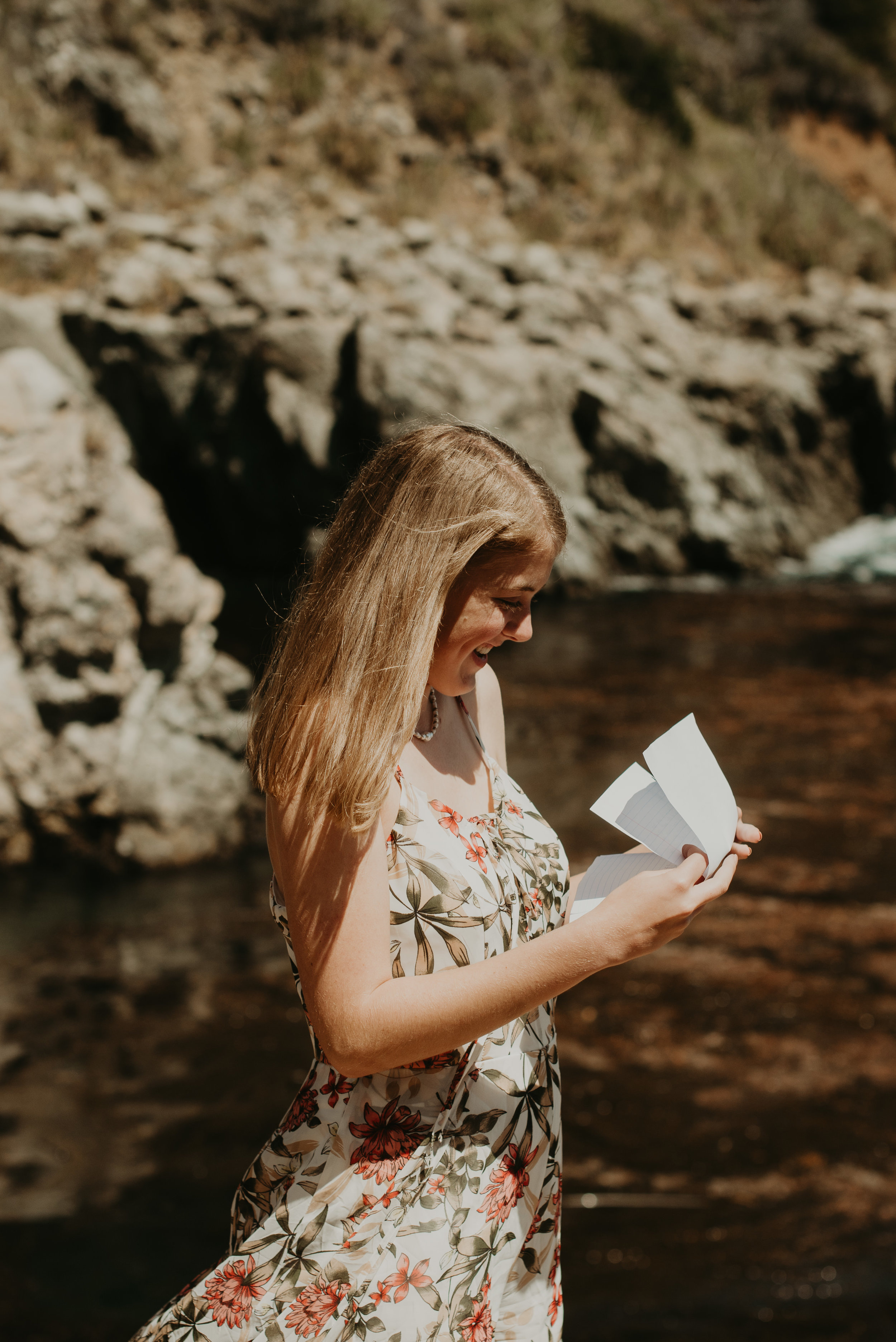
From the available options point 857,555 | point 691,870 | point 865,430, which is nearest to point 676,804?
point 691,870

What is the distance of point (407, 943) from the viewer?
1.50 metres

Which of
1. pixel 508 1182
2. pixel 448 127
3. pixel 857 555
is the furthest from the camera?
pixel 448 127

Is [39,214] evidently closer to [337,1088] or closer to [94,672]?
[94,672]

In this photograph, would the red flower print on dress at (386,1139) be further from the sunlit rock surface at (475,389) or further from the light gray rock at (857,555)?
Answer: the light gray rock at (857,555)

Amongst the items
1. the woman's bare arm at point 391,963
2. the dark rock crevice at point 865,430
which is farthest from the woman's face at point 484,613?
the dark rock crevice at point 865,430

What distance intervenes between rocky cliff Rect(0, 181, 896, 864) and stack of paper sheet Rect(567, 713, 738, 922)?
199 inches

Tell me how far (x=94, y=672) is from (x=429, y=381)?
659 cm

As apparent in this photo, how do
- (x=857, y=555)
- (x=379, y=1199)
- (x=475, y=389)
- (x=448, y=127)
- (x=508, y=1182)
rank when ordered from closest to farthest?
1. (x=379, y=1199)
2. (x=508, y=1182)
3. (x=475, y=389)
4. (x=857, y=555)
5. (x=448, y=127)

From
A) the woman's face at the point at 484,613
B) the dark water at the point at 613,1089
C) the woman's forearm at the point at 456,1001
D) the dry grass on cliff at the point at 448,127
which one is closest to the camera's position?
the woman's forearm at the point at 456,1001

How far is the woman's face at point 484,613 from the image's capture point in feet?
5.27

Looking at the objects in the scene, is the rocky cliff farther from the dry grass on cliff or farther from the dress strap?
the dress strap

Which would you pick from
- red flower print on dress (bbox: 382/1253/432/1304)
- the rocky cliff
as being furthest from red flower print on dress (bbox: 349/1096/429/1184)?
the rocky cliff

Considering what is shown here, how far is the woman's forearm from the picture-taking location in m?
1.40

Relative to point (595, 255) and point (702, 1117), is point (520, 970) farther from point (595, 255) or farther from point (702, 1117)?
point (595, 255)
